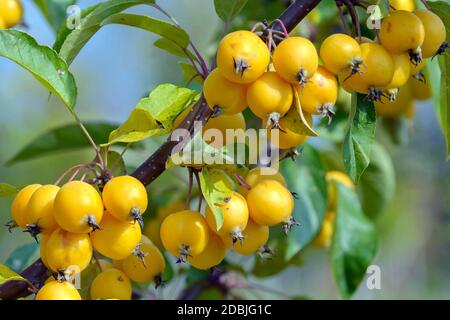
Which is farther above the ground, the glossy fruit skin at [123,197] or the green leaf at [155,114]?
the green leaf at [155,114]

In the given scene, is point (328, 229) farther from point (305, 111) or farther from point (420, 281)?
point (420, 281)

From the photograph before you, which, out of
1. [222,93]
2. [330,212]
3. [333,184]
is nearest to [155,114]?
[222,93]

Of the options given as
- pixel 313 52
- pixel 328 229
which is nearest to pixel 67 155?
pixel 328 229

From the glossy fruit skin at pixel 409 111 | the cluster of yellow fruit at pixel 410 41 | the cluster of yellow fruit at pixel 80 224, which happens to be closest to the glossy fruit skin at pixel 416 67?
the cluster of yellow fruit at pixel 410 41

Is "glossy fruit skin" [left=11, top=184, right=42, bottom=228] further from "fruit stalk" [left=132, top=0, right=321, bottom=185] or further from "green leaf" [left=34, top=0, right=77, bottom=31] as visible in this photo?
"green leaf" [left=34, top=0, right=77, bottom=31]

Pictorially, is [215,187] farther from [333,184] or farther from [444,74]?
[333,184]

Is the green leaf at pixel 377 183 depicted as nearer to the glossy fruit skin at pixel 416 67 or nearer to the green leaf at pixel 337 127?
the green leaf at pixel 337 127

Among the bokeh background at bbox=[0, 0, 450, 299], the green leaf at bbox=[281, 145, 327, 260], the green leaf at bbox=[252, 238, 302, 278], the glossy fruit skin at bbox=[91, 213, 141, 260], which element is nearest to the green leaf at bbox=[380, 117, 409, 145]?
the green leaf at bbox=[281, 145, 327, 260]
